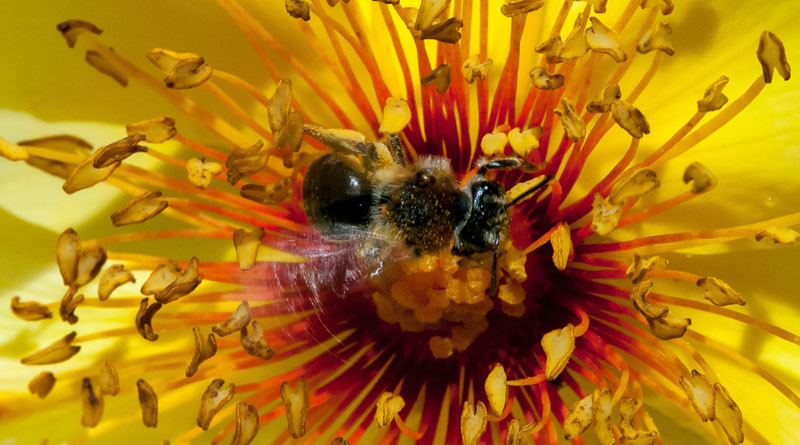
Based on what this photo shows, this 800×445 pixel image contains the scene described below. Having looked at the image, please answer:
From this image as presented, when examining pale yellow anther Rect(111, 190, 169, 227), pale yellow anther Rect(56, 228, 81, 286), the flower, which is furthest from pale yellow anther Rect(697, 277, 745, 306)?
pale yellow anther Rect(56, 228, 81, 286)

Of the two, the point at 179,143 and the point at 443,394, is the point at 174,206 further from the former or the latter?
the point at 443,394

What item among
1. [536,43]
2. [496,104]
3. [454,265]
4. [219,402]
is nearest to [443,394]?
[454,265]

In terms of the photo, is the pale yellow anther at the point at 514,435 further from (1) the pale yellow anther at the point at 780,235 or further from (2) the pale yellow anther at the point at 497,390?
(1) the pale yellow anther at the point at 780,235

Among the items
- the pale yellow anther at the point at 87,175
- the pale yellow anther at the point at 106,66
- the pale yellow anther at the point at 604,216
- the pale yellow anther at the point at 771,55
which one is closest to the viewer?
the pale yellow anther at the point at 771,55

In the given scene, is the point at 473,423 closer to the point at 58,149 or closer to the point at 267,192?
the point at 267,192

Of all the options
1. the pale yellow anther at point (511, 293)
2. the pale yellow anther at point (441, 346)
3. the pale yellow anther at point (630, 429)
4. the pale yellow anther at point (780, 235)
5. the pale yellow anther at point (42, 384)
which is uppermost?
the pale yellow anther at point (780, 235)

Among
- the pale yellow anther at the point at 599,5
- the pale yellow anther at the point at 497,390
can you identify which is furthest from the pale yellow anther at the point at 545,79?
the pale yellow anther at the point at 497,390

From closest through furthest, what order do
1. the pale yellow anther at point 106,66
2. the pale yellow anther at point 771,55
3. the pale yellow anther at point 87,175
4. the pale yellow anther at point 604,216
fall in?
1. the pale yellow anther at point 771,55
2. the pale yellow anther at point 604,216
3. the pale yellow anther at point 87,175
4. the pale yellow anther at point 106,66
